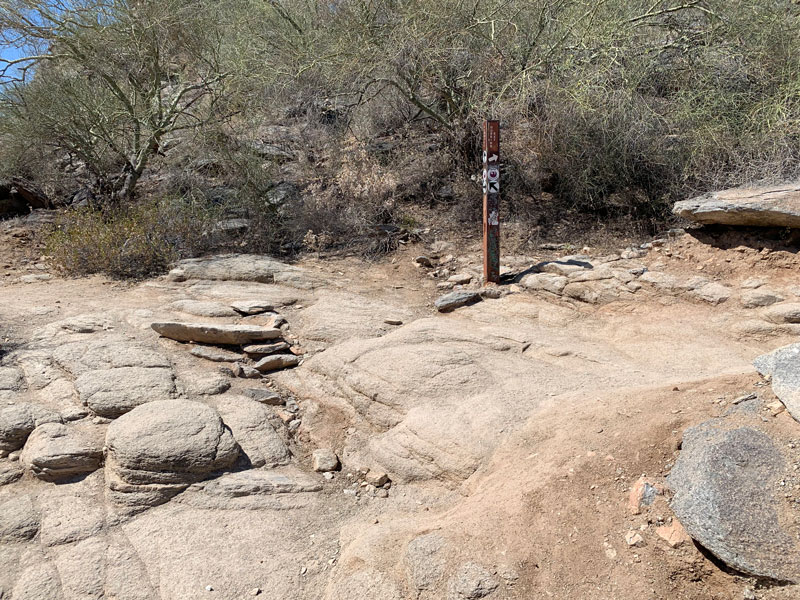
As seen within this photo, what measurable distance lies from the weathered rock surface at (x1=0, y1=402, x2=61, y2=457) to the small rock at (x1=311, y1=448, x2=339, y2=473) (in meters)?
1.41

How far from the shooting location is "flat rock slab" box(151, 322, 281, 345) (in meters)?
4.66

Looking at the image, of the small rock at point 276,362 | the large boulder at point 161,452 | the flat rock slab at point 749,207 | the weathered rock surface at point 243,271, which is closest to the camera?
the large boulder at point 161,452

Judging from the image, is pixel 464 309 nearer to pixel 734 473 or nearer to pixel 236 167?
pixel 734 473

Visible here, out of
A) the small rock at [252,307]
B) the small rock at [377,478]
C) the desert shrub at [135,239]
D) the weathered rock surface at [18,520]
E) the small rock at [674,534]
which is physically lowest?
the small rock at [377,478]

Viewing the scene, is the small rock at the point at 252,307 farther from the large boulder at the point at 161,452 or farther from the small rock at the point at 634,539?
the small rock at the point at 634,539

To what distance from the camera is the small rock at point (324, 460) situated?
11.3 feet

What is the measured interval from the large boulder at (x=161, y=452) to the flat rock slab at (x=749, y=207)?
459cm

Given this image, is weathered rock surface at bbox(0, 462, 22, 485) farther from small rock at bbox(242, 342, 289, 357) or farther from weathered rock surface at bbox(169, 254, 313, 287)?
weathered rock surface at bbox(169, 254, 313, 287)

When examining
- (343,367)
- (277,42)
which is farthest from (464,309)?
(277,42)

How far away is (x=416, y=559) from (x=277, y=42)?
7978 millimetres

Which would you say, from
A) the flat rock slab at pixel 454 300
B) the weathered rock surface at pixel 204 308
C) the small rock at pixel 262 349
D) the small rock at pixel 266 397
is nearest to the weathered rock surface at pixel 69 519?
the small rock at pixel 266 397

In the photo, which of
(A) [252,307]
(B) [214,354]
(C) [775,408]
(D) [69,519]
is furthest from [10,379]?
(C) [775,408]

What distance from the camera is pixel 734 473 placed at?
229 centimetres

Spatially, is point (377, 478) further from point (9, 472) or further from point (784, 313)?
point (784, 313)
